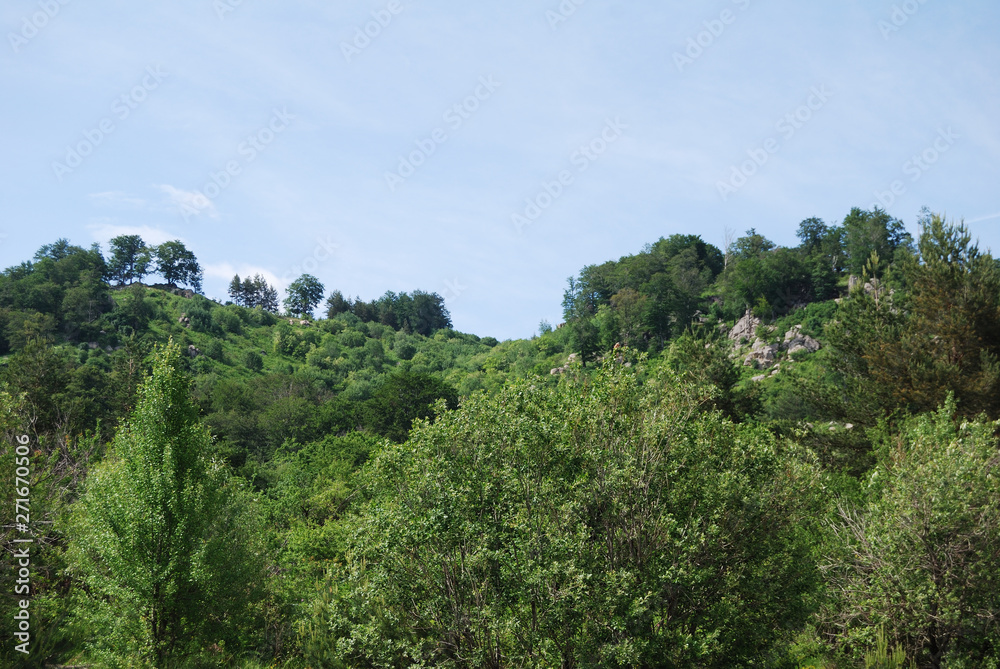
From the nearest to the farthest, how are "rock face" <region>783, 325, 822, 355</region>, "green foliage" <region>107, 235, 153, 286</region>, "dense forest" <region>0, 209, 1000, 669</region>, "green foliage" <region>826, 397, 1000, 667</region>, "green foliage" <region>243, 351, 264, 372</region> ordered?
"dense forest" <region>0, 209, 1000, 669</region> < "green foliage" <region>826, 397, 1000, 667</region> < "rock face" <region>783, 325, 822, 355</region> < "green foliage" <region>243, 351, 264, 372</region> < "green foliage" <region>107, 235, 153, 286</region>

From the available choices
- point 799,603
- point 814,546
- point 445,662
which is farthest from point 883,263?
point 445,662

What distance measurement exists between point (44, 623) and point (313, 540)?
33.5 feet

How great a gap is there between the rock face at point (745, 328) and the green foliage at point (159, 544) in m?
73.1

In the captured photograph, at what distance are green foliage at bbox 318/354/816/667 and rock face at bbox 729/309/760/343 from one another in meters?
69.4

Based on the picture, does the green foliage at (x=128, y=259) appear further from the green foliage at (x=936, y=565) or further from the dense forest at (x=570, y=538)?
the green foliage at (x=936, y=565)

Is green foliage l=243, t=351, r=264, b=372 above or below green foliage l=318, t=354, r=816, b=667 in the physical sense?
above

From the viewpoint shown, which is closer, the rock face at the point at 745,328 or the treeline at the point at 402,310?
the rock face at the point at 745,328

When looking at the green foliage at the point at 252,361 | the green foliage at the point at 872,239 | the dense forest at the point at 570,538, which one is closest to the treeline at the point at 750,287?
the green foliage at the point at 872,239

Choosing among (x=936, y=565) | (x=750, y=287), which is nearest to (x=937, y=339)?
(x=936, y=565)

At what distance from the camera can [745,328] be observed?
82.1 meters

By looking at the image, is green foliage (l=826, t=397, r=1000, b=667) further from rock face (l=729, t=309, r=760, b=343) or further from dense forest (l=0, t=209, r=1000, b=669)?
rock face (l=729, t=309, r=760, b=343)

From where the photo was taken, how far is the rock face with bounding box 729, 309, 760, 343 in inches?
3167

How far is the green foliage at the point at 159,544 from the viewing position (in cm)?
1608

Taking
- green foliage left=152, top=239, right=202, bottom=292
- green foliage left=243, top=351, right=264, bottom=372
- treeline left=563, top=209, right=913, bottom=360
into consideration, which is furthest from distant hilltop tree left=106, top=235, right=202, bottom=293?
treeline left=563, top=209, right=913, bottom=360
